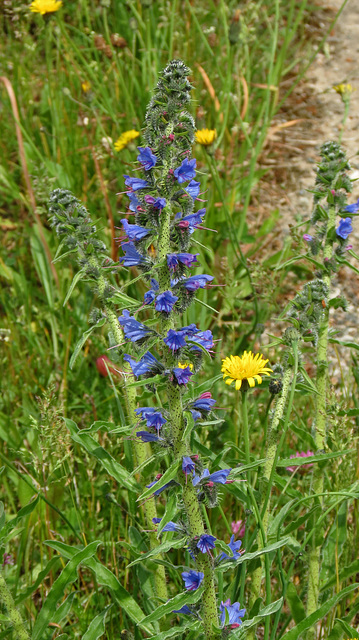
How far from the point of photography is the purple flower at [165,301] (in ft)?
4.50

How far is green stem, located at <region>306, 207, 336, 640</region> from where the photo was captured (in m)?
2.00

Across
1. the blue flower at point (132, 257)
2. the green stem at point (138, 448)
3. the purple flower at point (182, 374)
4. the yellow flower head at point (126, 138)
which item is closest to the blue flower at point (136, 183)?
the blue flower at point (132, 257)

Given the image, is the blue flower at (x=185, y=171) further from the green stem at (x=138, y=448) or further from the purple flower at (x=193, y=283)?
the green stem at (x=138, y=448)

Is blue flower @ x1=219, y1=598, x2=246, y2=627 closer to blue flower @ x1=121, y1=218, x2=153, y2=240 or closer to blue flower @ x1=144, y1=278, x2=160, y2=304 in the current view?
blue flower @ x1=144, y1=278, x2=160, y2=304

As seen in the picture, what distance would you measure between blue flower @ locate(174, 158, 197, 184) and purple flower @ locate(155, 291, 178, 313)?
242 mm

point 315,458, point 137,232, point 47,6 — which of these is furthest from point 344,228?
point 47,6

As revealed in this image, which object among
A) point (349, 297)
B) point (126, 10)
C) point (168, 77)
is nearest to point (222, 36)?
point (126, 10)

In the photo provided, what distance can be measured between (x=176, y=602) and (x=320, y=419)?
0.83m

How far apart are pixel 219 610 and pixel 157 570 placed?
0.28 metres

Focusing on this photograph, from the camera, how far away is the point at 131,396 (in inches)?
75.5

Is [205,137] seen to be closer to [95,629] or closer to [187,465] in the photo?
[187,465]

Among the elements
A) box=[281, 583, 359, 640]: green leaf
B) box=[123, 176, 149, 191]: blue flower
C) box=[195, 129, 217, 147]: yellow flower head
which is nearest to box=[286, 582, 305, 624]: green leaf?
box=[281, 583, 359, 640]: green leaf

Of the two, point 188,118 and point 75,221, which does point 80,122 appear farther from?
point 188,118

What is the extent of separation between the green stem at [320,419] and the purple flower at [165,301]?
0.74 metres
